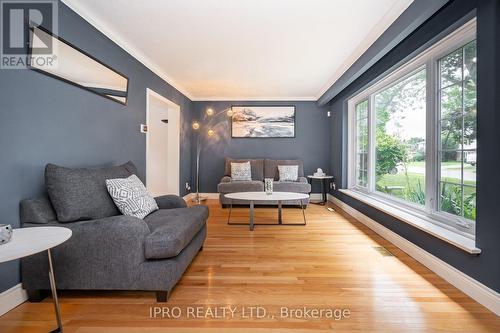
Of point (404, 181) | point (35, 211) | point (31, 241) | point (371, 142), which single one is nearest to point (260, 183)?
point (371, 142)

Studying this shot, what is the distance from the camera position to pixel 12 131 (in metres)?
1.67

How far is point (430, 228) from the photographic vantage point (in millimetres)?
2217

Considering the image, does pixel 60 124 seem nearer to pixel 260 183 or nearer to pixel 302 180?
pixel 260 183

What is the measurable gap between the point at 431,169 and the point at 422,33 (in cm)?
133

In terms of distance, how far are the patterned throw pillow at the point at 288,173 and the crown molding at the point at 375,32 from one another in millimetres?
2066

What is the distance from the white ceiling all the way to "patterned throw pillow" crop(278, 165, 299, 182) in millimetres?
1918

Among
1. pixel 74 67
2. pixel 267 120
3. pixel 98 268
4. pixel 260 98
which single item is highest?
Result: pixel 260 98

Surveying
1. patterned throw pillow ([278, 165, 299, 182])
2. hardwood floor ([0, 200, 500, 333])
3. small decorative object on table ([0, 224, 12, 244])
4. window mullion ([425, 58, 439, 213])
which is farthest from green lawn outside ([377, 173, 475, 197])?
small decorative object on table ([0, 224, 12, 244])

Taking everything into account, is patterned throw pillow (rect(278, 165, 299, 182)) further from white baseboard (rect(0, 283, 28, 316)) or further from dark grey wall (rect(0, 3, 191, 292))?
white baseboard (rect(0, 283, 28, 316))

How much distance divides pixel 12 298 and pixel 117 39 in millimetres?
2667

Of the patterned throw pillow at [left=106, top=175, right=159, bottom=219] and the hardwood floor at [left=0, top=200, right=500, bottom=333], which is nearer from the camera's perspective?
the hardwood floor at [left=0, top=200, right=500, bottom=333]

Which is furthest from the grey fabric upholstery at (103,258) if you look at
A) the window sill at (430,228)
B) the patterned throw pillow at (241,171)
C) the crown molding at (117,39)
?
the patterned throw pillow at (241,171)

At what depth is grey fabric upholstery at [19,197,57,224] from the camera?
5.53 feet

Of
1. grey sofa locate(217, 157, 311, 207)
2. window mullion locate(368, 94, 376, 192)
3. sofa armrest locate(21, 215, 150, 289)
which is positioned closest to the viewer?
sofa armrest locate(21, 215, 150, 289)
